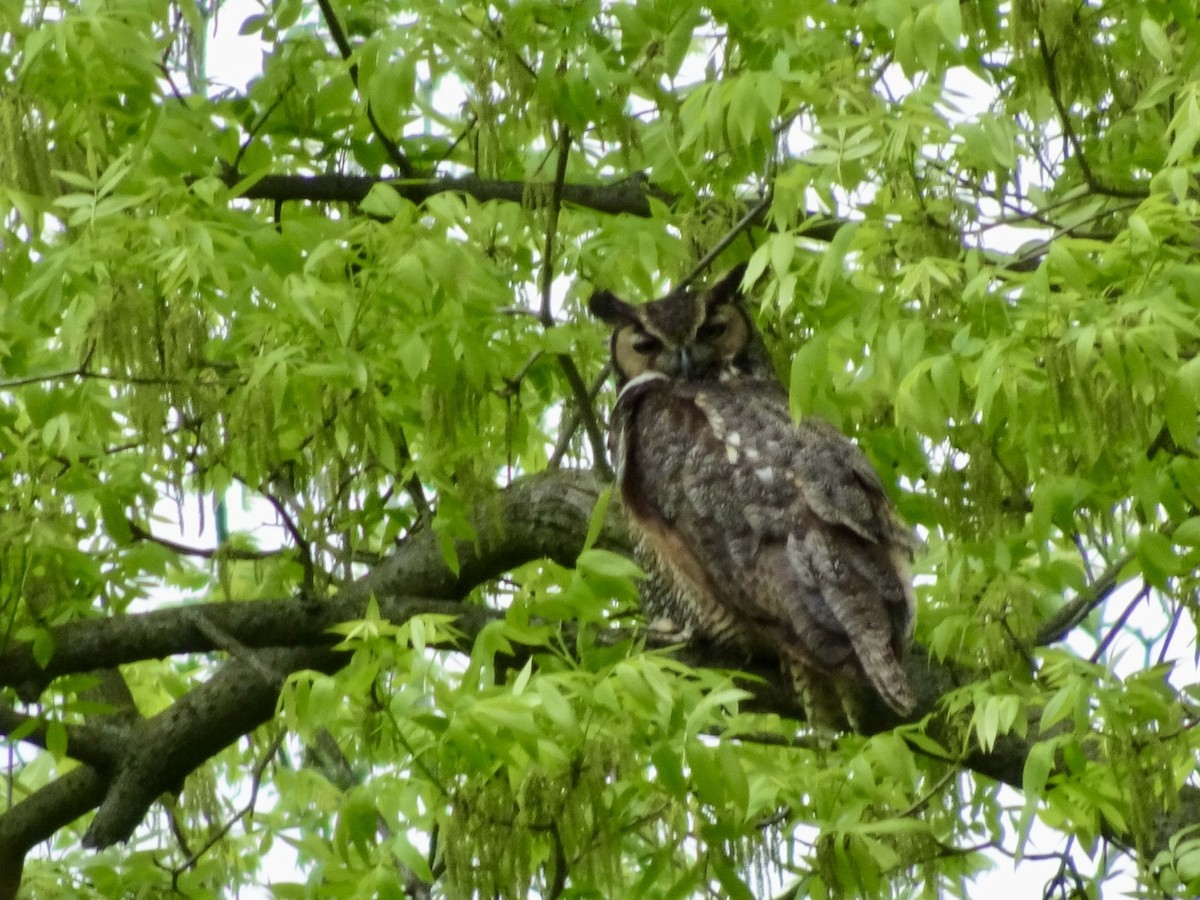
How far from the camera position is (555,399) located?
14.2ft

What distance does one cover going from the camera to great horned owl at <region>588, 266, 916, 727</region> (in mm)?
3615

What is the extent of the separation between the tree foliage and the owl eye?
36cm

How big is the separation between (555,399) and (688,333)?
0.46 meters

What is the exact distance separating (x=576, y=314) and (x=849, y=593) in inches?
40.4

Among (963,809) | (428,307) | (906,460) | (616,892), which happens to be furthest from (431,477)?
(963,809)

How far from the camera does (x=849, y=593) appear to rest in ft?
11.9

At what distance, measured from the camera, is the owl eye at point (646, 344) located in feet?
14.9

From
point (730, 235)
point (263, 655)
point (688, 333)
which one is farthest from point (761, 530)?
point (263, 655)

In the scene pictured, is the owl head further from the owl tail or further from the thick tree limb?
the owl tail

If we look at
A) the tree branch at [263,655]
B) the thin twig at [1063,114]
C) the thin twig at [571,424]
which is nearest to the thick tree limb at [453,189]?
the thin twig at [571,424]

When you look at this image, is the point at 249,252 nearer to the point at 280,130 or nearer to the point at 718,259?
the point at 280,130

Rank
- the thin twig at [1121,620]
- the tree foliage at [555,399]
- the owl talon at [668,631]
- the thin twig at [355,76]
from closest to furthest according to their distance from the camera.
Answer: the tree foliage at [555,399]
the thin twig at [355,76]
the thin twig at [1121,620]
the owl talon at [668,631]

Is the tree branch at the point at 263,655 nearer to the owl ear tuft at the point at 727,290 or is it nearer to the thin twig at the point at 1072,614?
the thin twig at the point at 1072,614

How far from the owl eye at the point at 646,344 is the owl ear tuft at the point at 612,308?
6cm
